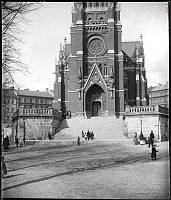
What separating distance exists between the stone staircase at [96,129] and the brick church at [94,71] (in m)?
10.1

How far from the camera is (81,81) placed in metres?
39.7

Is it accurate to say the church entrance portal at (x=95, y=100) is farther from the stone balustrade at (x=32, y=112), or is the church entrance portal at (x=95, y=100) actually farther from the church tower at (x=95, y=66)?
the stone balustrade at (x=32, y=112)

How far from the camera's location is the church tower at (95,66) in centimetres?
3900

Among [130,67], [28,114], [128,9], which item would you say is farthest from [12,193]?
[130,67]

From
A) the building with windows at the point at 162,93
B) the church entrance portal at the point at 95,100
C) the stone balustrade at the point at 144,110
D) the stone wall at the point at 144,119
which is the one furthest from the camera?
the church entrance portal at the point at 95,100

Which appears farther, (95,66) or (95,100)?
(95,100)

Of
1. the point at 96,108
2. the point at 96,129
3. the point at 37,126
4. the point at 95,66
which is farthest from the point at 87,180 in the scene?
the point at 95,66

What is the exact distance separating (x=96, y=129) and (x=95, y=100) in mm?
15131

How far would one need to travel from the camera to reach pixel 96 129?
25188mm

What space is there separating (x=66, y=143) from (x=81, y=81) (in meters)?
20.0

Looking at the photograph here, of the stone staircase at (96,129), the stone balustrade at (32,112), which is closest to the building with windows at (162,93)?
the stone staircase at (96,129)

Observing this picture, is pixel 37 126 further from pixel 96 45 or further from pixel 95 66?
pixel 96 45

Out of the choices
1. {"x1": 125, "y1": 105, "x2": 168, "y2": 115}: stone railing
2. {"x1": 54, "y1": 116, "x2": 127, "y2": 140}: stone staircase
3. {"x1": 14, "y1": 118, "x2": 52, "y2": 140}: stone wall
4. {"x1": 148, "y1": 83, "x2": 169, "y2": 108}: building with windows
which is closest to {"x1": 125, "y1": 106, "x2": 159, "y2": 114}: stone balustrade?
{"x1": 125, "y1": 105, "x2": 168, "y2": 115}: stone railing

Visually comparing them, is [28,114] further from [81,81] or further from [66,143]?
[81,81]
